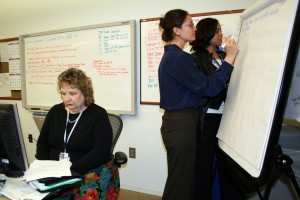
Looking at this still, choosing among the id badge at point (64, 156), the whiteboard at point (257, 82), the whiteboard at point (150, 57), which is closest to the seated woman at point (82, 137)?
the id badge at point (64, 156)

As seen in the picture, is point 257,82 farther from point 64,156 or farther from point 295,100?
point 64,156

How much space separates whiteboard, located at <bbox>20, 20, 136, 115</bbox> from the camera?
2.38 metres

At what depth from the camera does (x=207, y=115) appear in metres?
1.55

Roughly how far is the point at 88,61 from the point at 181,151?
1.59m

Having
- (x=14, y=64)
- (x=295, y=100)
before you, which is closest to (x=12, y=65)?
(x=14, y=64)

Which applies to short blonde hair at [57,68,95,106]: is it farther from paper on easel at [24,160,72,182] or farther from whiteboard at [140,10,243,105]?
whiteboard at [140,10,243,105]

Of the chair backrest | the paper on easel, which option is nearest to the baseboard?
the chair backrest

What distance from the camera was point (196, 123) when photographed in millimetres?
1475

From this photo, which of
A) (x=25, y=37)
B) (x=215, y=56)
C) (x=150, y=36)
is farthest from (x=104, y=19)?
(x=215, y=56)

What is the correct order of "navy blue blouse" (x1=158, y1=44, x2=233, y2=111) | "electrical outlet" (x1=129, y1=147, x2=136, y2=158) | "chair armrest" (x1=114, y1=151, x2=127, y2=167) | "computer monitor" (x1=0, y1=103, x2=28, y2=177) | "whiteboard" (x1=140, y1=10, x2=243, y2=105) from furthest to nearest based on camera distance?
"electrical outlet" (x1=129, y1=147, x2=136, y2=158) → "whiteboard" (x1=140, y1=10, x2=243, y2=105) → "chair armrest" (x1=114, y1=151, x2=127, y2=167) → "navy blue blouse" (x1=158, y1=44, x2=233, y2=111) → "computer monitor" (x1=0, y1=103, x2=28, y2=177)

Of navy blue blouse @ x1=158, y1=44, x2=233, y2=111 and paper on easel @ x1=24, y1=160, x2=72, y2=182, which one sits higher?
navy blue blouse @ x1=158, y1=44, x2=233, y2=111

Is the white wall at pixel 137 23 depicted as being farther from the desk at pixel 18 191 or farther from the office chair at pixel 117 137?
the desk at pixel 18 191

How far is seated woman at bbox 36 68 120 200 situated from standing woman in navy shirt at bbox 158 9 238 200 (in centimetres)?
38

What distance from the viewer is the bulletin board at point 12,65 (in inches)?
123
